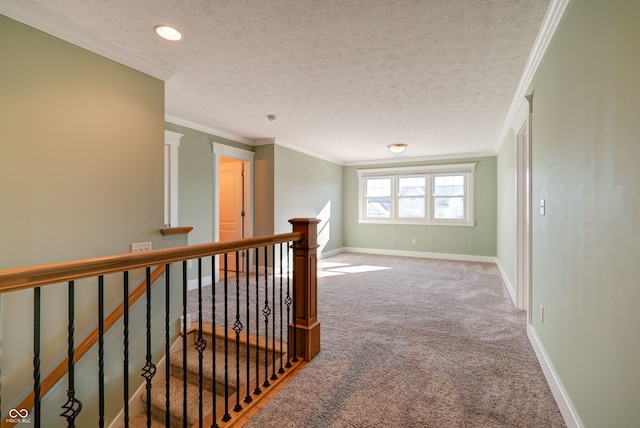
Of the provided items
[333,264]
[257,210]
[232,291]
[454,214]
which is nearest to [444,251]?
[454,214]

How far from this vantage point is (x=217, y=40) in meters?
2.29

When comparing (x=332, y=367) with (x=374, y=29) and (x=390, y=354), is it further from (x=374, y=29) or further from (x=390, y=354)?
(x=374, y=29)

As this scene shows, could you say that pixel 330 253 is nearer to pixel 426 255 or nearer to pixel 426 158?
pixel 426 255

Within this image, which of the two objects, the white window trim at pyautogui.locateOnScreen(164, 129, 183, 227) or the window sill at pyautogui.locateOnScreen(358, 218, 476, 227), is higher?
the white window trim at pyautogui.locateOnScreen(164, 129, 183, 227)

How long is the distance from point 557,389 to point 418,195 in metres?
5.72

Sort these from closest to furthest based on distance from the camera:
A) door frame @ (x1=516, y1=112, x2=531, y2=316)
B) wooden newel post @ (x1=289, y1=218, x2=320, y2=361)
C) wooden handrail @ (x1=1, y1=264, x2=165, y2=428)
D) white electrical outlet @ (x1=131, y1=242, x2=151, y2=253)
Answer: wooden handrail @ (x1=1, y1=264, x2=165, y2=428), wooden newel post @ (x1=289, y1=218, x2=320, y2=361), white electrical outlet @ (x1=131, y1=242, x2=151, y2=253), door frame @ (x1=516, y1=112, x2=531, y2=316)

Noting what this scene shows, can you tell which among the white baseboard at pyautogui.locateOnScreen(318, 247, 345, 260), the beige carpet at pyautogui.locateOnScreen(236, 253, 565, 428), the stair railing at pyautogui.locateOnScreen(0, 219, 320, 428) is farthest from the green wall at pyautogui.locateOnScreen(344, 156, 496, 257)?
the stair railing at pyautogui.locateOnScreen(0, 219, 320, 428)

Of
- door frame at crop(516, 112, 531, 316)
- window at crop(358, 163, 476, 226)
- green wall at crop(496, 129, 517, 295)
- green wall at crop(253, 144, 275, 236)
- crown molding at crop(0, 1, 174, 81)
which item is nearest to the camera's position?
crown molding at crop(0, 1, 174, 81)

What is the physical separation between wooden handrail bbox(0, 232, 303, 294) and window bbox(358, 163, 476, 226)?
20.7 ft

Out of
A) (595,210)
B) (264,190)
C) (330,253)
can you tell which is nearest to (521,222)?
(595,210)

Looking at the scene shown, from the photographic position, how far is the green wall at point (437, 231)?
657cm

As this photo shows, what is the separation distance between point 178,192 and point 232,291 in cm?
157

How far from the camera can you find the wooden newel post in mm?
2385

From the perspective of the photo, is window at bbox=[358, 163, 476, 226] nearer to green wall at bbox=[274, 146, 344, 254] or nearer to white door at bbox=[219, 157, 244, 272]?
green wall at bbox=[274, 146, 344, 254]
